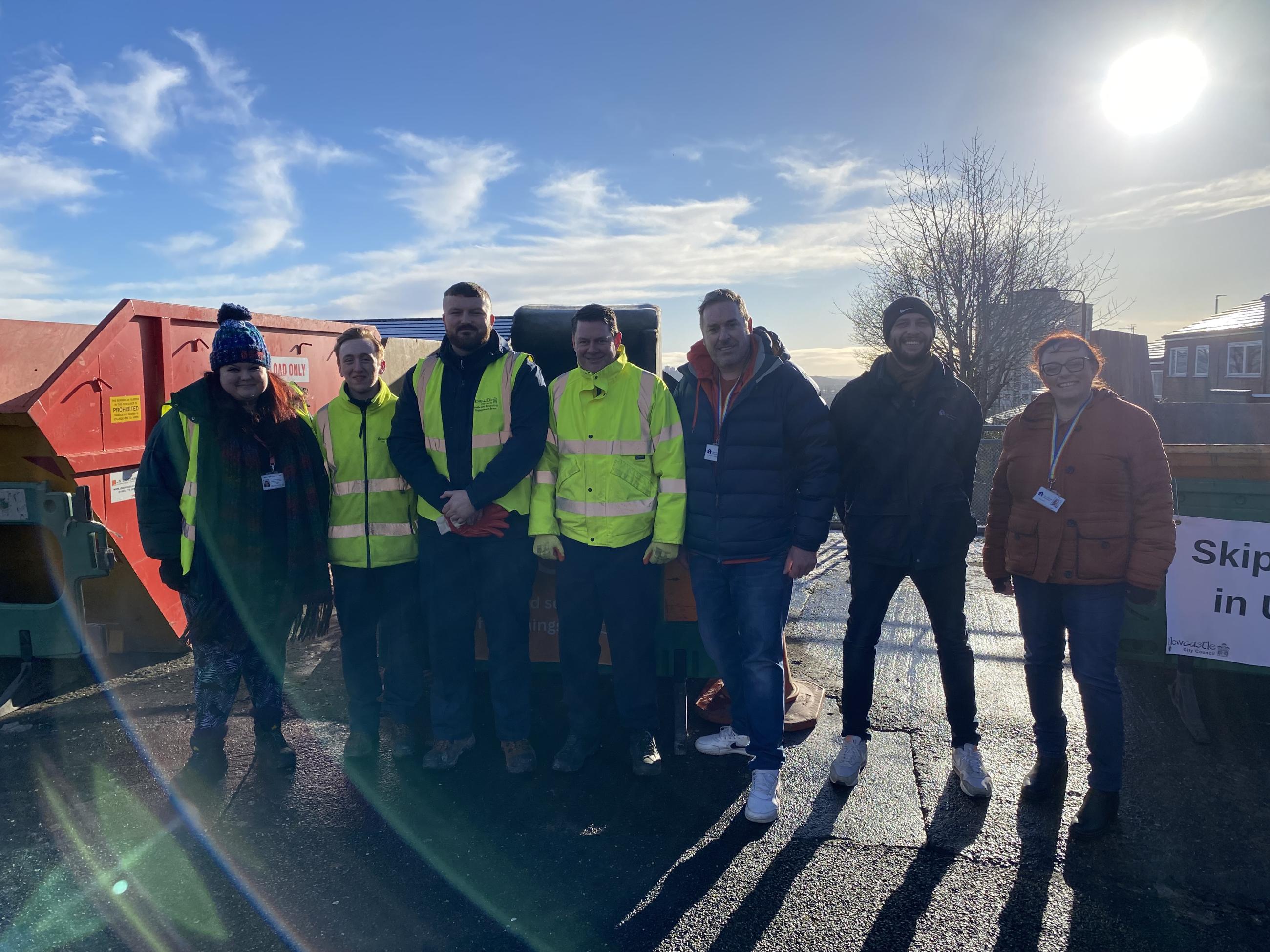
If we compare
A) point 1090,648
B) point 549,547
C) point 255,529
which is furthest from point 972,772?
point 255,529

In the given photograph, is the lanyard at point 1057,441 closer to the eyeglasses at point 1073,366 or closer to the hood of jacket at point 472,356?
the eyeglasses at point 1073,366

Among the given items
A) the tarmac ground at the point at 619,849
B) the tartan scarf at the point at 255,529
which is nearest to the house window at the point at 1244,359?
the tarmac ground at the point at 619,849

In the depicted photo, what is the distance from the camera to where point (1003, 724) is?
4.25m

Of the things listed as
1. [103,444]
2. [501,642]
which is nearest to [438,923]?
[501,642]

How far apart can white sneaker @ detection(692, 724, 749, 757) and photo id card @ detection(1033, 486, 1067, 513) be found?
1758 mm

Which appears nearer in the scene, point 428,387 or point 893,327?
point 893,327

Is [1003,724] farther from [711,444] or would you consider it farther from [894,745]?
[711,444]

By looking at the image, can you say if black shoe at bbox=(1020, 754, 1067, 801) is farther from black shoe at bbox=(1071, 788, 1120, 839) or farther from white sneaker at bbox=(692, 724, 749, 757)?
white sneaker at bbox=(692, 724, 749, 757)

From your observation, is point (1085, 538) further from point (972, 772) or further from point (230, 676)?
point (230, 676)

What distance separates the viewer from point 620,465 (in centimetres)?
349

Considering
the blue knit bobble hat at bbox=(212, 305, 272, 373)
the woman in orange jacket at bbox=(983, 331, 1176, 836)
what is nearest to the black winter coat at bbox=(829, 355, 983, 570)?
the woman in orange jacket at bbox=(983, 331, 1176, 836)

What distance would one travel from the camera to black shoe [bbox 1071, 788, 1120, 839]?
3.12m

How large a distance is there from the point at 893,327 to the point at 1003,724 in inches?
93.3

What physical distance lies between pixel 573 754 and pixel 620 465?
1398 millimetres
